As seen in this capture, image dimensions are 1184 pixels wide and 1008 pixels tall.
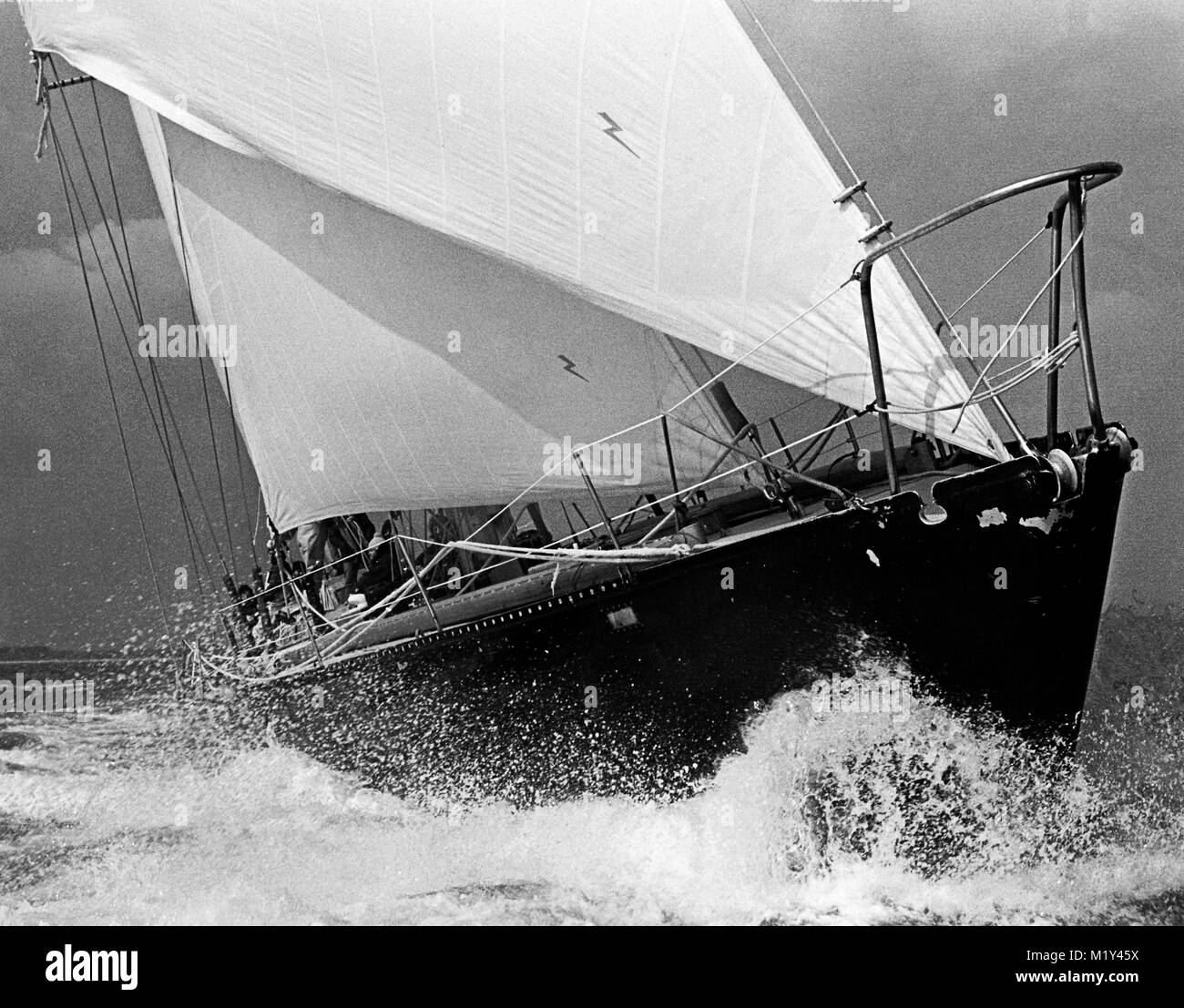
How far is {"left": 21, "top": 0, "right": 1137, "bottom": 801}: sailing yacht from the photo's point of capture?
283 inches

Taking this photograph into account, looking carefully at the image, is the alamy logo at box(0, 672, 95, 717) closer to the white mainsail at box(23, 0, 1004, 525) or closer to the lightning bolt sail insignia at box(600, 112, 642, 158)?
the white mainsail at box(23, 0, 1004, 525)

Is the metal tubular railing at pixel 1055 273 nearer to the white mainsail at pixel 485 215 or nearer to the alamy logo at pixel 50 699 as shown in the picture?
the white mainsail at pixel 485 215

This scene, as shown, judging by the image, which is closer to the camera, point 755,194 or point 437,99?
point 755,194

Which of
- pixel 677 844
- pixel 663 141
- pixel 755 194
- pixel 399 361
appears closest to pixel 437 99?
pixel 663 141

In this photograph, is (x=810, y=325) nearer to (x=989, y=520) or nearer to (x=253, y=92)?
(x=989, y=520)

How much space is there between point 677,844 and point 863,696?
1702 millimetres

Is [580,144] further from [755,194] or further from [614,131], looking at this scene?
[755,194]

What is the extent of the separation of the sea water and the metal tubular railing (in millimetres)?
1870

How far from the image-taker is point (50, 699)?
25.3 m

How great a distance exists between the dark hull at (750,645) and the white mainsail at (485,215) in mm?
708

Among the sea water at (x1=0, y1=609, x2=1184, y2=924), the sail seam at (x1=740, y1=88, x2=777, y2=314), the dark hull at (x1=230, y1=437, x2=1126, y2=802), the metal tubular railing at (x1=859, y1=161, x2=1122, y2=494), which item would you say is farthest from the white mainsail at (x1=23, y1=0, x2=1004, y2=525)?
the sea water at (x1=0, y1=609, x2=1184, y2=924)

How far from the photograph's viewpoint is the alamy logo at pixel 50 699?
2148cm

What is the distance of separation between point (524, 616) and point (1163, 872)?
15.5ft

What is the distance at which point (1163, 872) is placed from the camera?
8148 mm
